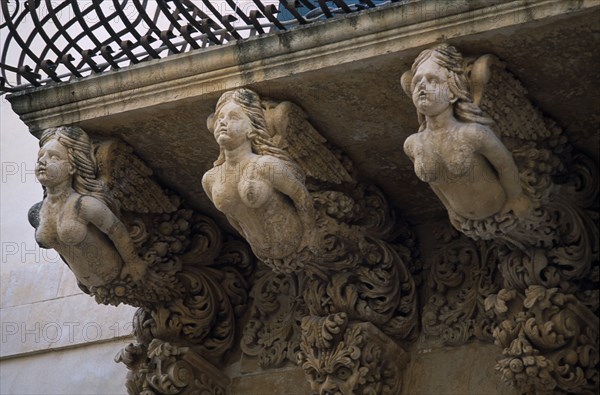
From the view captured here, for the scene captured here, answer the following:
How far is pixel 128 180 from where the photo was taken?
20.6 ft

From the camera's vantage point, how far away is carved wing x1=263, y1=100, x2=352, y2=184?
585 centimetres

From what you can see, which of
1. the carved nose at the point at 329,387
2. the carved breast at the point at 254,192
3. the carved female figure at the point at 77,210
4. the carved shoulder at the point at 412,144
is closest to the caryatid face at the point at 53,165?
the carved female figure at the point at 77,210

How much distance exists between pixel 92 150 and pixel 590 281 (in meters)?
1.68

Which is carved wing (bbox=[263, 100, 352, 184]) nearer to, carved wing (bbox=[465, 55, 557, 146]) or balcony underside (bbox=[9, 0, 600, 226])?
balcony underside (bbox=[9, 0, 600, 226])

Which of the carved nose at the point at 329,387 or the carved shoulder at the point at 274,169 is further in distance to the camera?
the carved nose at the point at 329,387

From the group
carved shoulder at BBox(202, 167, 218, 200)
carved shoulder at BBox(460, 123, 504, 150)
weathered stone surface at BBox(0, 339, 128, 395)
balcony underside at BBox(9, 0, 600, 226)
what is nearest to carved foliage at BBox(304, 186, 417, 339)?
balcony underside at BBox(9, 0, 600, 226)

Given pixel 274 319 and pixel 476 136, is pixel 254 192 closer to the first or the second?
pixel 476 136

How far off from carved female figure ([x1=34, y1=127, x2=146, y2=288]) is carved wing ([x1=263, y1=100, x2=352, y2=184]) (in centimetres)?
66

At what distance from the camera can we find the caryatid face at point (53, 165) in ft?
19.9

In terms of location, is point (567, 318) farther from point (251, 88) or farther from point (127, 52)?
point (127, 52)

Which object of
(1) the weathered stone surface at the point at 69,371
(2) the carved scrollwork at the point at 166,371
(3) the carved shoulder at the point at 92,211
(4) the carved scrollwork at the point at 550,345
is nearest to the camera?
(4) the carved scrollwork at the point at 550,345

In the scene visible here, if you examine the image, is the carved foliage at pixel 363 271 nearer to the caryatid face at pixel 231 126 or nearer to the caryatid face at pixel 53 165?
the caryatid face at pixel 231 126

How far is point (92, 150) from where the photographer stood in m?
6.16

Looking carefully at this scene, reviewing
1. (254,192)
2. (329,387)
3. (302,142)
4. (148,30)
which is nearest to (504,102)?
(302,142)
